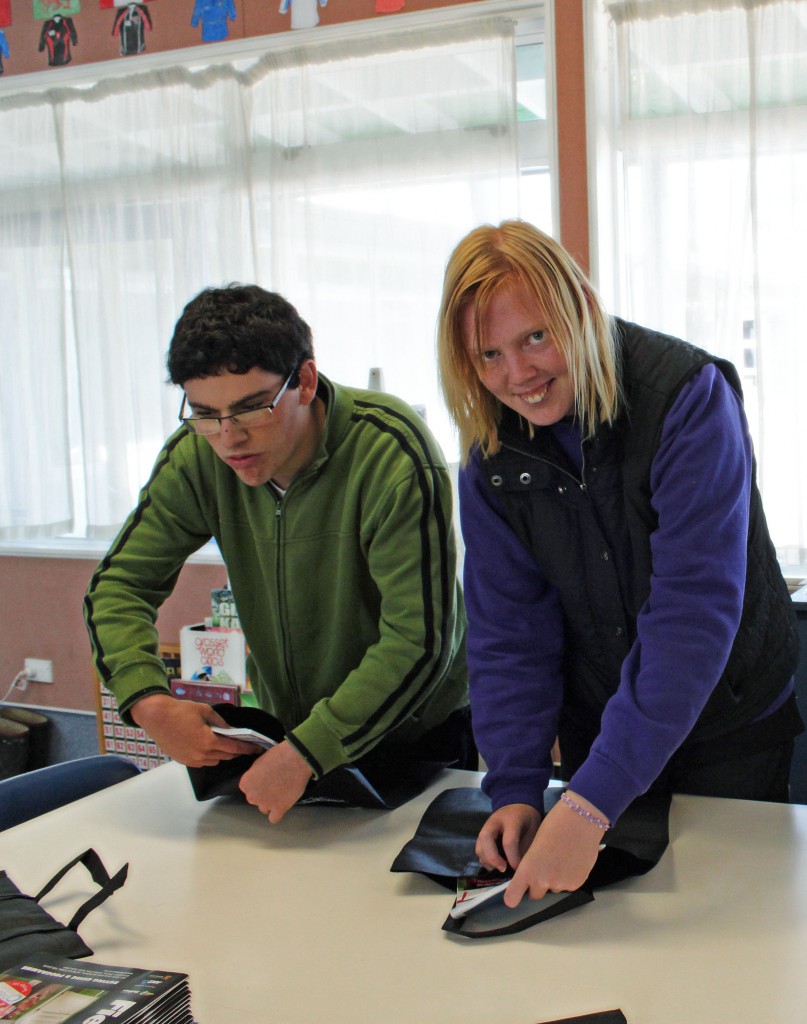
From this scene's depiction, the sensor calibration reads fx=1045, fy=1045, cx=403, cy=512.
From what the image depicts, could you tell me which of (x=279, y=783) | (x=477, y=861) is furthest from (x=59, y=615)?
(x=477, y=861)

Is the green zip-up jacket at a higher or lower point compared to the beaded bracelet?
higher

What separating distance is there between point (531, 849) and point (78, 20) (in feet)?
12.4

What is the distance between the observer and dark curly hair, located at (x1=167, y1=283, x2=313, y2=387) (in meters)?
1.43

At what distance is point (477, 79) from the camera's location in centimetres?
332

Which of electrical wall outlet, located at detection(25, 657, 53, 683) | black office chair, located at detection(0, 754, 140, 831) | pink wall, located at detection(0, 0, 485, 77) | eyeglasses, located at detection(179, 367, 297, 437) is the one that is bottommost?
electrical wall outlet, located at detection(25, 657, 53, 683)

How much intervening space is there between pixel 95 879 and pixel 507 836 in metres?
0.48

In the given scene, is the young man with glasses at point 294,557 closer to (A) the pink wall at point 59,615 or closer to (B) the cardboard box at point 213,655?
(B) the cardboard box at point 213,655

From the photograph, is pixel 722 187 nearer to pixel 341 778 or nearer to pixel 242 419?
pixel 242 419

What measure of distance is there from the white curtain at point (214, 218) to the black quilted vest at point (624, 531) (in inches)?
79.4

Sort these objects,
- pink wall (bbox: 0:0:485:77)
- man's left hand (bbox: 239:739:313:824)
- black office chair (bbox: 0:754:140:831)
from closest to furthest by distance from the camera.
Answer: man's left hand (bbox: 239:739:313:824) < black office chair (bbox: 0:754:140:831) < pink wall (bbox: 0:0:485:77)

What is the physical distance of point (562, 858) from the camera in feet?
3.67

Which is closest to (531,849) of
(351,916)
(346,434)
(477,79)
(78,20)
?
(351,916)

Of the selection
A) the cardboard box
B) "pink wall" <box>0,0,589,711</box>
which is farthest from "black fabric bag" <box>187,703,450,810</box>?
"pink wall" <box>0,0,589,711</box>

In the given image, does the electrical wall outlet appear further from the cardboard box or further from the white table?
the white table
